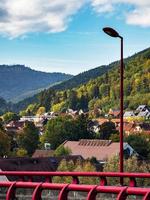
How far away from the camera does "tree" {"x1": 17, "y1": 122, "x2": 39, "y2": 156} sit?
115 metres

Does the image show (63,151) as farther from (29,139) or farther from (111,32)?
(111,32)

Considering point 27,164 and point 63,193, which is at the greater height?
point 63,193

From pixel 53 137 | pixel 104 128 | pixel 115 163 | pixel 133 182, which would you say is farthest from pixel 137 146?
pixel 133 182

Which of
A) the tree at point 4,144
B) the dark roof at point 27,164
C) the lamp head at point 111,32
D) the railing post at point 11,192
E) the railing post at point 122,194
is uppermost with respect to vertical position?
the lamp head at point 111,32

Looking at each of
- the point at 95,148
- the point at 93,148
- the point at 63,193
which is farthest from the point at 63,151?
the point at 63,193

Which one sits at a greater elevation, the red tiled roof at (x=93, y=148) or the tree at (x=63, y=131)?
the tree at (x=63, y=131)

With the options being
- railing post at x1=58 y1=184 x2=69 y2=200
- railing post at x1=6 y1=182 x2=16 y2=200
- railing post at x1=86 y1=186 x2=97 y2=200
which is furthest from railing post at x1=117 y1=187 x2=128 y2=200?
railing post at x1=6 y1=182 x2=16 y2=200

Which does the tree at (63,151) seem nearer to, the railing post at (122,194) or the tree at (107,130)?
the tree at (107,130)

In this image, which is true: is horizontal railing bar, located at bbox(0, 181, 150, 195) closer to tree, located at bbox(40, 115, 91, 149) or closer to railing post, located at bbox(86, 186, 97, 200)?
railing post, located at bbox(86, 186, 97, 200)

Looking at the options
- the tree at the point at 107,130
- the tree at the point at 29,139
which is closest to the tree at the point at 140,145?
the tree at the point at 29,139

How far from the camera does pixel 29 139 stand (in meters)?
118

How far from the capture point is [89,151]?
110 metres

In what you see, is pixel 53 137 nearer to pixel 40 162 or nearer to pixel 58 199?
pixel 40 162

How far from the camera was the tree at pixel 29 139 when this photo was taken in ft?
376
